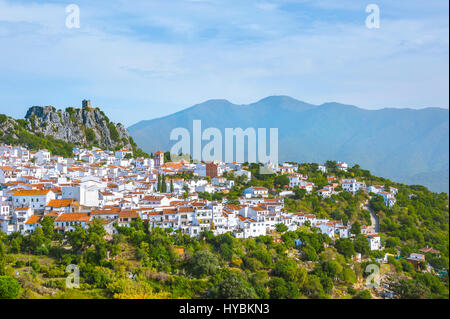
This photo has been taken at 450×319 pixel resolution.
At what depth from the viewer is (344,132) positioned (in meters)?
80.6

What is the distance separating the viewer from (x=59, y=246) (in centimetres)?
1304

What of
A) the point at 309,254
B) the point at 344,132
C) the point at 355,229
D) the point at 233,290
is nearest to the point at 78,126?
the point at 355,229

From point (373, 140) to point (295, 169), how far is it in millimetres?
44360

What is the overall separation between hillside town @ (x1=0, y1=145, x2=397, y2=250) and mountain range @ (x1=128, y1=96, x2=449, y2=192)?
17.1m

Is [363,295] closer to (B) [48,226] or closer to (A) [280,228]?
(A) [280,228]

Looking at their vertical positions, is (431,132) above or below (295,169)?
above

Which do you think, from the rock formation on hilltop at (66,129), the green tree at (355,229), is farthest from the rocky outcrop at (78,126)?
the green tree at (355,229)

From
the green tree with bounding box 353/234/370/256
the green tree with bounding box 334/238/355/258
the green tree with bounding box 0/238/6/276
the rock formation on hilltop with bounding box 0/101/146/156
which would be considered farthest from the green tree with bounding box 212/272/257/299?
the rock formation on hilltop with bounding box 0/101/146/156

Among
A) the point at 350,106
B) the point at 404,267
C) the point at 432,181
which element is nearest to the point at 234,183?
the point at 404,267

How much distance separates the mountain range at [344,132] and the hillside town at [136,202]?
56.0ft

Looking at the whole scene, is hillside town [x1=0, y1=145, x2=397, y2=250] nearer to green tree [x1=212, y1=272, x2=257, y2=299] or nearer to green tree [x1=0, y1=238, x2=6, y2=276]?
green tree [x1=0, y1=238, x2=6, y2=276]

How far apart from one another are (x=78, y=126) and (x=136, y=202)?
22.0 m

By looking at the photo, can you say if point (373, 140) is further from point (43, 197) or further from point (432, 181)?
point (43, 197)

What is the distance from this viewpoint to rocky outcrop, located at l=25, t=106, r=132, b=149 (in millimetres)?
33719
